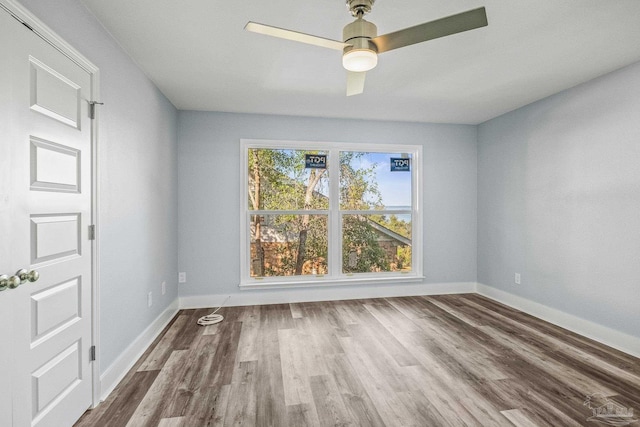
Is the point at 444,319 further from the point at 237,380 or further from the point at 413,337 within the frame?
the point at 237,380

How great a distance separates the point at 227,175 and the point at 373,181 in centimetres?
200

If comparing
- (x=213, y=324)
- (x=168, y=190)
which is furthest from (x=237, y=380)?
(x=168, y=190)

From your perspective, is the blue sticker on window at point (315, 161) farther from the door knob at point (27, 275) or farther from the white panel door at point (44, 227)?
the door knob at point (27, 275)

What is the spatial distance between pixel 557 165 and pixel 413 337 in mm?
2399

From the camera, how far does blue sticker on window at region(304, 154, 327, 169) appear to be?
4.28 metres

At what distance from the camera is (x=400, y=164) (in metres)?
4.55

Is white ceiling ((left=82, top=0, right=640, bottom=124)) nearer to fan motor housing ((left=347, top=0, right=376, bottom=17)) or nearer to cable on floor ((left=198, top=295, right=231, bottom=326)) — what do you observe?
fan motor housing ((left=347, top=0, right=376, bottom=17))

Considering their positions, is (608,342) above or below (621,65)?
below

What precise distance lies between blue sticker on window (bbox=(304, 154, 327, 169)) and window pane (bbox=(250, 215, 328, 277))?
26.8 inches

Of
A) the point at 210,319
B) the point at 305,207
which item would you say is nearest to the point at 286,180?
the point at 305,207

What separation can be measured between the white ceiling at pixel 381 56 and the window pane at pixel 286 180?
0.63m

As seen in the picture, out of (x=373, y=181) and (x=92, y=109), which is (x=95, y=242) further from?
(x=373, y=181)

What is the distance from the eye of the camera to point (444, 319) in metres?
3.56

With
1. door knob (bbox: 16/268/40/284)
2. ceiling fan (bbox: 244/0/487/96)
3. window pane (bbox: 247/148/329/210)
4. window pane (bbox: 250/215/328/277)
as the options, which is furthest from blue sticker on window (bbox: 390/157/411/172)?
door knob (bbox: 16/268/40/284)
